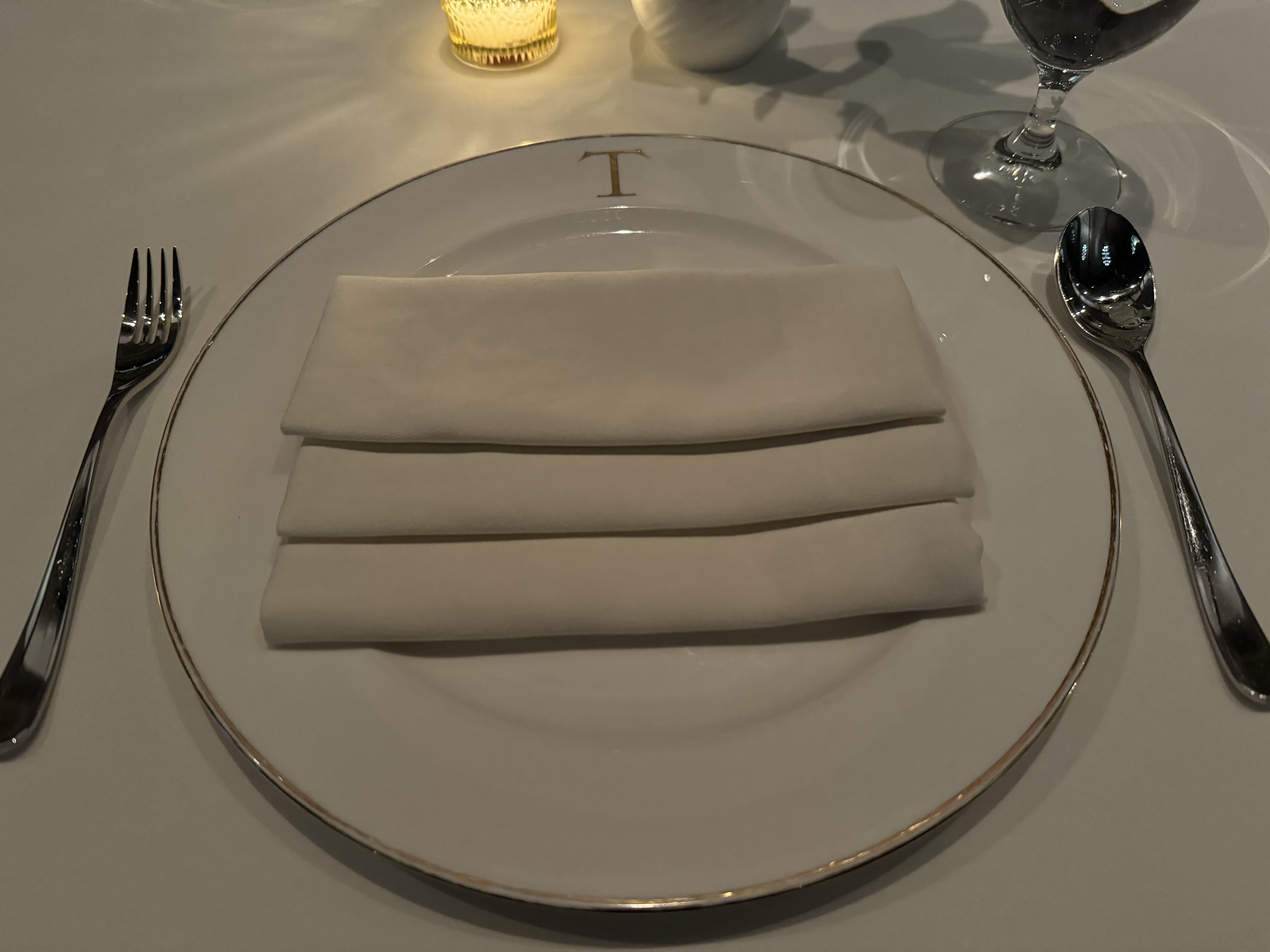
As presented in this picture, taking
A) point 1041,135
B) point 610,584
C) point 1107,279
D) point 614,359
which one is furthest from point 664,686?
point 1041,135

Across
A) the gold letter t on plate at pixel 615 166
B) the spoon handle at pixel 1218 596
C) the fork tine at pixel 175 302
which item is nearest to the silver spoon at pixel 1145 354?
the spoon handle at pixel 1218 596

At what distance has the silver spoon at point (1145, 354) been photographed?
1.26 ft

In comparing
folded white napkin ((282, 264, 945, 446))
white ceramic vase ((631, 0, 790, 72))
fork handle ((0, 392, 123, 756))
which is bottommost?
fork handle ((0, 392, 123, 756))

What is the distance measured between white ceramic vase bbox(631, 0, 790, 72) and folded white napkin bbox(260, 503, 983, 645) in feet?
1.61

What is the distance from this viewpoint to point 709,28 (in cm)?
67

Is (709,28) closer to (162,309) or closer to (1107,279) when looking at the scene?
(1107,279)

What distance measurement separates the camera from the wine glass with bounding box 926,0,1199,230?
0.50 metres

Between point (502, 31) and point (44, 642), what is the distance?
0.60m

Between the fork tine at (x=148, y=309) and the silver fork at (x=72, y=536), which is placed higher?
the fork tine at (x=148, y=309)

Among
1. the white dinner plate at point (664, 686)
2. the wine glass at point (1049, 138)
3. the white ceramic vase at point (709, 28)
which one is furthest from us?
the white ceramic vase at point (709, 28)

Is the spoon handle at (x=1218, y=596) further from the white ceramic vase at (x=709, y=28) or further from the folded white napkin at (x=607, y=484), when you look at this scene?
the white ceramic vase at (x=709, y=28)

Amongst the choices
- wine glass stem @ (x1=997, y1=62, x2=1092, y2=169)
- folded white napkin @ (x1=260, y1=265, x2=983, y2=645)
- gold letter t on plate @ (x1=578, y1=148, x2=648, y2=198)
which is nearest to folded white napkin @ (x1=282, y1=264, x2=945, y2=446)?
folded white napkin @ (x1=260, y1=265, x2=983, y2=645)

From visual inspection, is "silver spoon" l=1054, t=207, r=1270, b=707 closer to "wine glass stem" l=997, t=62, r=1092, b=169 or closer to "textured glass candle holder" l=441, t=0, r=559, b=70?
"wine glass stem" l=997, t=62, r=1092, b=169

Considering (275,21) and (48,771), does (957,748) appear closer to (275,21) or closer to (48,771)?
(48,771)
